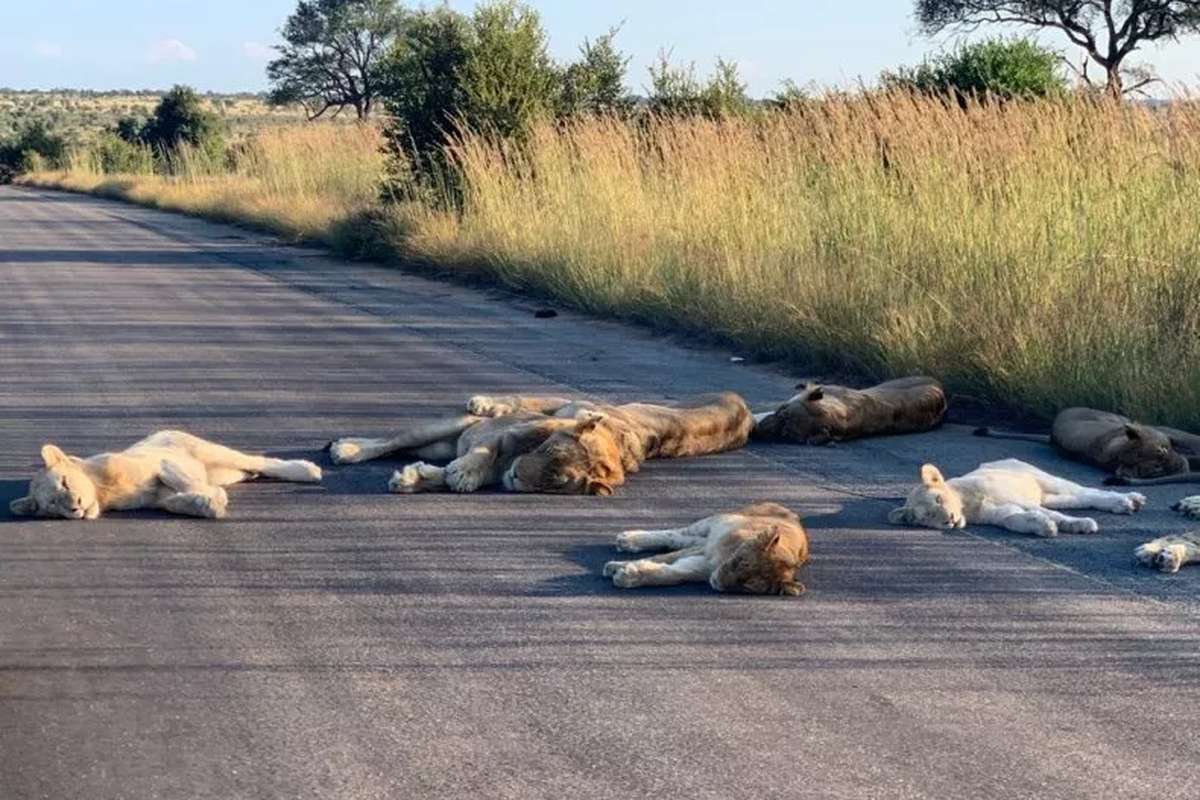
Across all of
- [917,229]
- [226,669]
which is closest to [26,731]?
[226,669]

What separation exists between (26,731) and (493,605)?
5.65ft

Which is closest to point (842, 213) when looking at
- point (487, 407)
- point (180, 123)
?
point (487, 407)

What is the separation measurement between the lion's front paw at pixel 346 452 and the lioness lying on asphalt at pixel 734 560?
7.48 ft

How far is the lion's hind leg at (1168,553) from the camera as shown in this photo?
659cm

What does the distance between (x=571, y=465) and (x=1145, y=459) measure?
265cm

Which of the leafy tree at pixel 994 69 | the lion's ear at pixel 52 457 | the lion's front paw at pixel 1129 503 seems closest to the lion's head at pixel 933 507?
the lion's front paw at pixel 1129 503

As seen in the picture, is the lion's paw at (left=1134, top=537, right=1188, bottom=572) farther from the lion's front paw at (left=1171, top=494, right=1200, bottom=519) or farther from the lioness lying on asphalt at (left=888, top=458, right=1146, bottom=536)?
the lion's front paw at (left=1171, top=494, right=1200, bottom=519)

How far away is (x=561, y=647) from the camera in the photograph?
556 cm

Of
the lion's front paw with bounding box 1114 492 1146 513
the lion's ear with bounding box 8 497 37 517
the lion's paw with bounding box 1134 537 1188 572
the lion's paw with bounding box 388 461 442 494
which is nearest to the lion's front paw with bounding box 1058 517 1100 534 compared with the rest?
the lion's front paw with bounding box 1114 492 1146 513

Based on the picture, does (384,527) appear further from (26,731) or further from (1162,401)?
(1162,401)

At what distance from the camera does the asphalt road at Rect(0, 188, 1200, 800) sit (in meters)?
4.57

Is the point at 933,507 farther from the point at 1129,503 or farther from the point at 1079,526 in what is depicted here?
the point at 1129,503

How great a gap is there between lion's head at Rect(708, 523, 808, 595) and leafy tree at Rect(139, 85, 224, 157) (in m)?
50.2

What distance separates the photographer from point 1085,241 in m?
11.0
